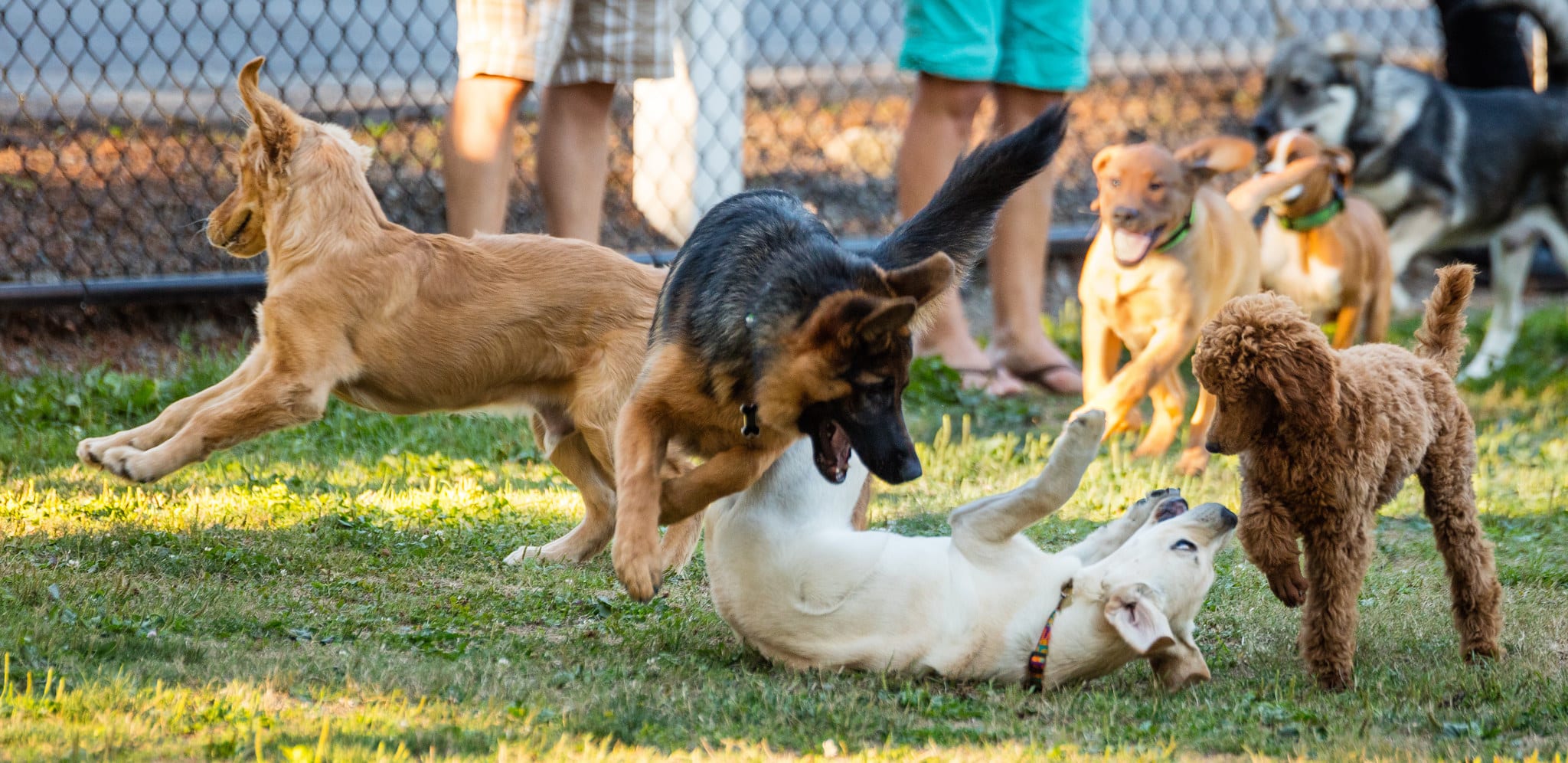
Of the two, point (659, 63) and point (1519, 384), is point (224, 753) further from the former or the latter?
point (1519, 384)

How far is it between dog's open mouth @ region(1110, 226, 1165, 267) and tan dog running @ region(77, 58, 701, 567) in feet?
7.11

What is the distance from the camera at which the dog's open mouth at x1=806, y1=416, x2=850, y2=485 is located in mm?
3037

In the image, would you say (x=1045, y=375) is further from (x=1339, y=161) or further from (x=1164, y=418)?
(x=1339, y=161)

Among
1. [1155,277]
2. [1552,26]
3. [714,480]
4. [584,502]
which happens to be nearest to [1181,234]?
[1155,277]

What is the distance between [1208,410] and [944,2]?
2.01m

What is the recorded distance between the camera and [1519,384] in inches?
291

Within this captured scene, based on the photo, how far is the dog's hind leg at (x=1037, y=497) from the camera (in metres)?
3.07

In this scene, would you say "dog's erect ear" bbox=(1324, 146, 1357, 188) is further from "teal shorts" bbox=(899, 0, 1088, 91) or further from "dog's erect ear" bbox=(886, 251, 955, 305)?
"dog's erect ear" bbox=(886, 251, 955, 305)

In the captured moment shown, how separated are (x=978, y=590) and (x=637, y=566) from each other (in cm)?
71

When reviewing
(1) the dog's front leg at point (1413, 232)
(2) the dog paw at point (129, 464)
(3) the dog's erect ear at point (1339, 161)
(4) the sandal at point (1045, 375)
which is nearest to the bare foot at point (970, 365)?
(4) the sandal at point (1045, 375)

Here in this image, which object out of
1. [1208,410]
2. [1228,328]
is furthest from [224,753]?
[1208,410]

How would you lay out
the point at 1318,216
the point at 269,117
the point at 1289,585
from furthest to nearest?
the point at 1318,216 → the point at 269,117 → the point at 1289,585

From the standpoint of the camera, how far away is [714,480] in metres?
3.23

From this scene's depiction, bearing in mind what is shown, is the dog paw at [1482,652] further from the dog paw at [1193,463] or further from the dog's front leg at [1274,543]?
the dog paw at [1193,463]
